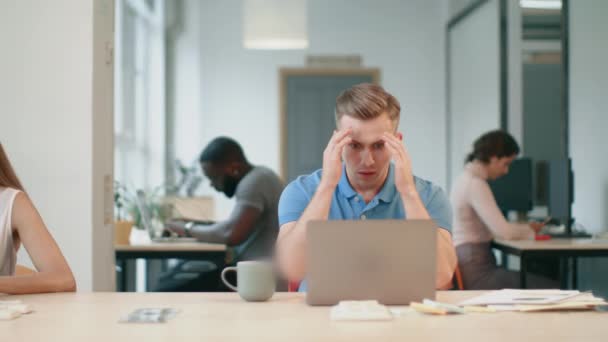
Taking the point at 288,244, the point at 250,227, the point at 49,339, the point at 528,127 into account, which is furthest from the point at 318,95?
the point at 49,339

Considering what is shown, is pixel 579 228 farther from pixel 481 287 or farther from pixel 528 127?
pixel 481 287

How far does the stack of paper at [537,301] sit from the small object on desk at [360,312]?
0.28 meters

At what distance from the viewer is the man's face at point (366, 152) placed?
7.95 feet

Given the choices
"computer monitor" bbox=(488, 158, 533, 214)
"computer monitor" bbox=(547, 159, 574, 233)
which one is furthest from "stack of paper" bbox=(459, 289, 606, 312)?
"computer monitor" bbox=(488, 158, 533, 214)

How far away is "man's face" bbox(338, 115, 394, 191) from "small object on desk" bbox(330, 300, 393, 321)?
678 mm

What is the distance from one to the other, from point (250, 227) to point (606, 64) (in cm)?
283

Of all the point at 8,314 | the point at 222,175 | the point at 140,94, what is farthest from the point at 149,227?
the point at 140,94

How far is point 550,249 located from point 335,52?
17.4 ft

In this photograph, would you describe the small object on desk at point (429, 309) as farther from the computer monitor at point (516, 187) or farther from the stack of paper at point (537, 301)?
the computer monitor at point (516, 187)

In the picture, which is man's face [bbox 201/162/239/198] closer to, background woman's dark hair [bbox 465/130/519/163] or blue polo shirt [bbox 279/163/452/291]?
background woman's dark hair [bbox 465/130/519/163]

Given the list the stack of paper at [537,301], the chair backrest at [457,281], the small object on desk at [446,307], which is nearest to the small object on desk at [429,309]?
the small object on desk at [446,307]

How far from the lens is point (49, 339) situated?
5.35ft

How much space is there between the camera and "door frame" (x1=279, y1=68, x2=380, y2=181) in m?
9.50

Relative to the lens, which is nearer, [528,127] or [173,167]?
[528,127]
